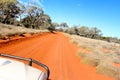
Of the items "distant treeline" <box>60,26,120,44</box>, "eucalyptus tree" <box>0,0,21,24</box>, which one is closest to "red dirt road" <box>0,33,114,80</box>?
"eucalyptus tree" <box>0,0,21,24</box>

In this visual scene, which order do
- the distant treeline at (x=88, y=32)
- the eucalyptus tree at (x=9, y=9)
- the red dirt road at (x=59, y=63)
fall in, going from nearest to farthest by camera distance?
the red dirt road at (x=59, y=63) < the eucalyptus tree at (x=9, y=9) < the distant treeline at (x=88, y=32)

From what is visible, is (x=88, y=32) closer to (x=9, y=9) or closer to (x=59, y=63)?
(x=9, y=9)

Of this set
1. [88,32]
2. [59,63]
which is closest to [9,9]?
[59,63]

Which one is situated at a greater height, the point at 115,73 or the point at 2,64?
the point at 2,64

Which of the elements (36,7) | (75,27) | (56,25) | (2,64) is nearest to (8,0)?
(36,7)

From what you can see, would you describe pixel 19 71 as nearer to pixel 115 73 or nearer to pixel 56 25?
pixel 115 73

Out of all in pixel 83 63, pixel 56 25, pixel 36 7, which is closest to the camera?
pixel 83 63

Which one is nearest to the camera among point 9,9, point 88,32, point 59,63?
point 59,63

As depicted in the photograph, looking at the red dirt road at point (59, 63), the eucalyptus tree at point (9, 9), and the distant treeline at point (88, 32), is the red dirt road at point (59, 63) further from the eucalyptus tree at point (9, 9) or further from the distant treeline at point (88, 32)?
the distant treeline at point (88, 32)

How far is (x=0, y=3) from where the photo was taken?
43.3 metres

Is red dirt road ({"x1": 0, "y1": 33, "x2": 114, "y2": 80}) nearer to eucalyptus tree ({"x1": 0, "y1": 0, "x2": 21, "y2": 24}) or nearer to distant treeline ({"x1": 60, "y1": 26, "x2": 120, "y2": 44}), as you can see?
eucalyptus tree ({"x1": 0, "y1": 0, "x2": 21, "y2": 24})

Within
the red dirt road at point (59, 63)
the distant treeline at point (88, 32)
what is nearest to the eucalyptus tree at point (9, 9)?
the red dirt road at point (59, 63)

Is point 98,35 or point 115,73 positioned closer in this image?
point 115,73

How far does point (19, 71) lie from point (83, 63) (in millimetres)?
8422
